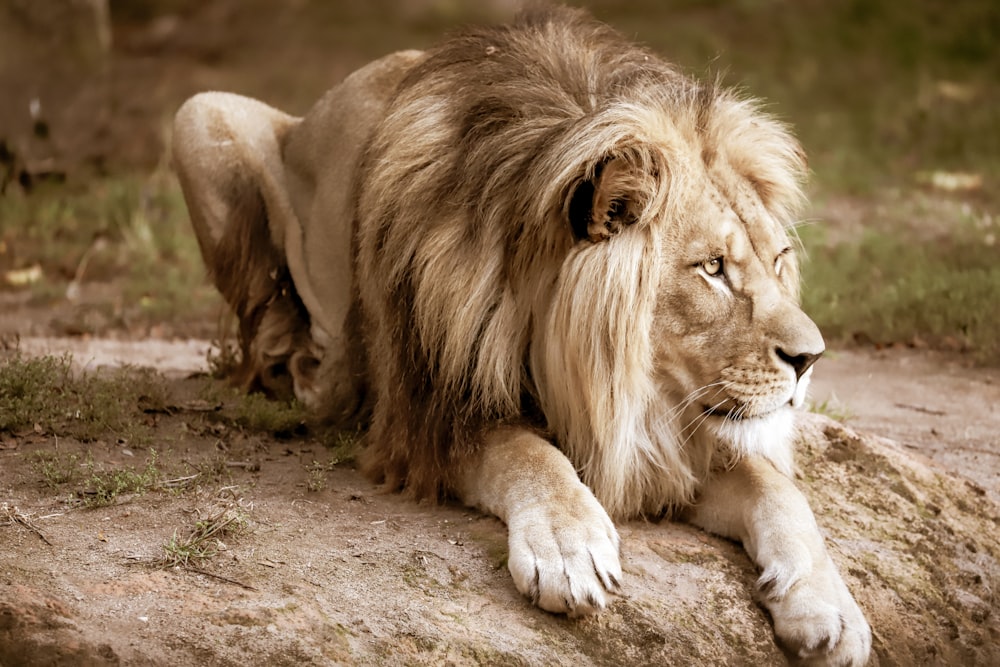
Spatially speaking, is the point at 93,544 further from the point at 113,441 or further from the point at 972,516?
the point at 972,516

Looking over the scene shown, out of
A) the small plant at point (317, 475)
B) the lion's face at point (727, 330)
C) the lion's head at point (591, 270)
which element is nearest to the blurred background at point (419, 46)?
the lion's head at point (591, 270)

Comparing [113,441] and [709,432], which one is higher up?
[709,432]

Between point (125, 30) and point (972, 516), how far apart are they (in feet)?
35.0

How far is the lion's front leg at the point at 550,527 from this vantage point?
3.07 m

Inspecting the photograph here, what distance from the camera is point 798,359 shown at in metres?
3.32

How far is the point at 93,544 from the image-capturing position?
327 cm

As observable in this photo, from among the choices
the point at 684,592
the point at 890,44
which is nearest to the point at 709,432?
the point at 684,592

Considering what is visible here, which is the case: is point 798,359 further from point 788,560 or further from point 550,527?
point 550,527

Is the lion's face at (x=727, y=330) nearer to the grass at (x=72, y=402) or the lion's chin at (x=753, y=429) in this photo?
the lion's chin at (x=753, y=429)

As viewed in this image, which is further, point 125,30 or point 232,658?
point 125,30

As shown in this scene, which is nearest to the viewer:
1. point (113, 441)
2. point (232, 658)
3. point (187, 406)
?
point (232, 658)

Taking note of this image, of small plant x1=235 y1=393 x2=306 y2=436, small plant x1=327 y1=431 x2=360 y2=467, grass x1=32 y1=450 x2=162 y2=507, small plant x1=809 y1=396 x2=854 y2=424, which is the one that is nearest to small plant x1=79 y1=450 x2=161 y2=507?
grass x1=32 y1=450 x2=162 y2=507

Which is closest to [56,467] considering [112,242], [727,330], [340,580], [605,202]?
[340,580]

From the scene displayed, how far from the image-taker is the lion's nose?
330 centimetres
